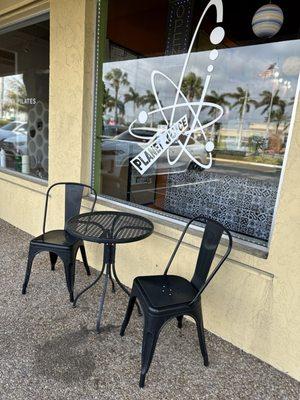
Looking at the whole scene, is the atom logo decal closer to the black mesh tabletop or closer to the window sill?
the window sill

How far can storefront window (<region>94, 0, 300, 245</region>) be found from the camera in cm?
221

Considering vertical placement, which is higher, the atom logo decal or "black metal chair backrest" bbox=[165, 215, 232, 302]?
the atom logo decal

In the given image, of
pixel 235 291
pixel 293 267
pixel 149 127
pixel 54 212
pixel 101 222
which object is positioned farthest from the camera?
pixel 54 212

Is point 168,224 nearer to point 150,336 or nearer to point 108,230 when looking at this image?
point 108,230

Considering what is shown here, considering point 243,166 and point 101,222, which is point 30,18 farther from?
point 243,166

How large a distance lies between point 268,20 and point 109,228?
189 centimetres

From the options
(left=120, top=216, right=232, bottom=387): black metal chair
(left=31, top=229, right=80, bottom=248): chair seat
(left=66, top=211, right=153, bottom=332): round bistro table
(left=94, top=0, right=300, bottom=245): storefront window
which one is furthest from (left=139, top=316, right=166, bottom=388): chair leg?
(left=31, top=229, right=80, bottom=248): chair seat

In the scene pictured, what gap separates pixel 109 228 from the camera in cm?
209

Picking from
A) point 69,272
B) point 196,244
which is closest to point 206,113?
point 196,244

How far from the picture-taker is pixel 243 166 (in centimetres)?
241

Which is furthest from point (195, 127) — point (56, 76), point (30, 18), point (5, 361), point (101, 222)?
point (30, 18)

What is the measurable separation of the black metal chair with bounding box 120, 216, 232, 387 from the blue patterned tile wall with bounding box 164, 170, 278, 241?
45 cm

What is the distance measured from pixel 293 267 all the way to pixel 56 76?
264 centimetres

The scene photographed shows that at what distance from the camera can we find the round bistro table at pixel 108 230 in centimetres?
190
